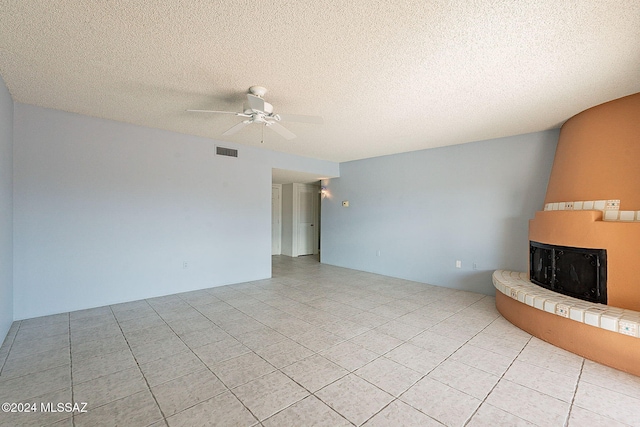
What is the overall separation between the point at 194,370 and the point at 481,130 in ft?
15.5

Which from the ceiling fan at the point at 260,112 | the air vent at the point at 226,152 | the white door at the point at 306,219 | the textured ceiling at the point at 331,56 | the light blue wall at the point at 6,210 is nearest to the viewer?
the textured ceiling at the point at 331,56

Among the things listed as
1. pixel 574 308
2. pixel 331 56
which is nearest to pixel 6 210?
pixel 331 56

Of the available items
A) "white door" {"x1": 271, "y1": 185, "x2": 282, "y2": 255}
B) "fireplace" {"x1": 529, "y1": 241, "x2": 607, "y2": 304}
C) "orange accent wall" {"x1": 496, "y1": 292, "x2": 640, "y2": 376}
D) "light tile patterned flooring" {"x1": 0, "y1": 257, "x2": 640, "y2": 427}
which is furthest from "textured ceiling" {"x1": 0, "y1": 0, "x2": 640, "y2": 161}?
"white door" {"x1": 271, "y1": 185, "x2": 282, "y2": 255}

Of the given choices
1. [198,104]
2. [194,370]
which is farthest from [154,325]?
[198,104]

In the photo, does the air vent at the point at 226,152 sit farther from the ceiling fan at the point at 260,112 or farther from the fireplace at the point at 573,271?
the fireplace at the point at 573,271

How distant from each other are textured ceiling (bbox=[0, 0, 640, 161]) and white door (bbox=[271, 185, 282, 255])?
5.05 metres

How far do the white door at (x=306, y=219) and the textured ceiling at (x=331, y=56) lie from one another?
505 centimetres

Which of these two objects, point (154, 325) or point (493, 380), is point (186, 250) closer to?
point (154, 325)

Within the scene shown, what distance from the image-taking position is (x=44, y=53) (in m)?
2.19

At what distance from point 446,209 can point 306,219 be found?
15.0 feet

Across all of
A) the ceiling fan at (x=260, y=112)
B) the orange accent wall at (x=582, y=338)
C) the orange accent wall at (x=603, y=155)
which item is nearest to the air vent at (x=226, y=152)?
the ceiling fan at (x=260, y=112)

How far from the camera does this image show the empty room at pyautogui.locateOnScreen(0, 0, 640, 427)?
5.98 feet

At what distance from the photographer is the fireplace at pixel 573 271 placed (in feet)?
9.04

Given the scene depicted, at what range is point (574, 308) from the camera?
2.61 meters
